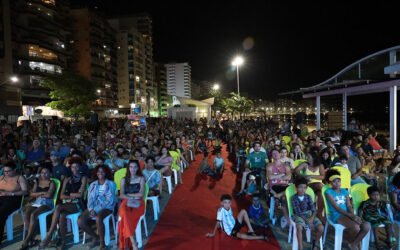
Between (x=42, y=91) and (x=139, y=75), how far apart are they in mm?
42496

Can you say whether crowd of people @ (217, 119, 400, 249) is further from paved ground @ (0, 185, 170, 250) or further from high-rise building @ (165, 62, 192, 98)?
high-rise building @ (165, 62, 192, 98)

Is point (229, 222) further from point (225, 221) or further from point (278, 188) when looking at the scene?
point (278, 188)

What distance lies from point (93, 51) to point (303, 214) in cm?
6070

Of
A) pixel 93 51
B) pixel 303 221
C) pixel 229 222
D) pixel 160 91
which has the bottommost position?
A: pixel 229 222

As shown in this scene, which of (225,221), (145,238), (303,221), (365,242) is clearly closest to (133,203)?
(145,238)

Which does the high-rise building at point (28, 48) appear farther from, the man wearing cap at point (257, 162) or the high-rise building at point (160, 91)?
the high-rise building at point (160, 91)

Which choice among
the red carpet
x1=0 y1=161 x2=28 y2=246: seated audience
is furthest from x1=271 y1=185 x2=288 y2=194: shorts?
x1=0 y1=161 x2=28 y2=246: seated audience

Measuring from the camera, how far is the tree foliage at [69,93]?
99.7 ft

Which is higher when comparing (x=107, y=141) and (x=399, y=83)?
(x=399, y=83)

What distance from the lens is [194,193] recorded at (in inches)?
299

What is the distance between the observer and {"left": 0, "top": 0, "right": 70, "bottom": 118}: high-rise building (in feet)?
104

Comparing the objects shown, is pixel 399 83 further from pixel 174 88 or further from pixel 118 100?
pixel 174 88

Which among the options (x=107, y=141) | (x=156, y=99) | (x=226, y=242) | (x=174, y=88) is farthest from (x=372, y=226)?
Result: (x=174, y=88)

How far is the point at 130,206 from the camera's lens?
466 cm
